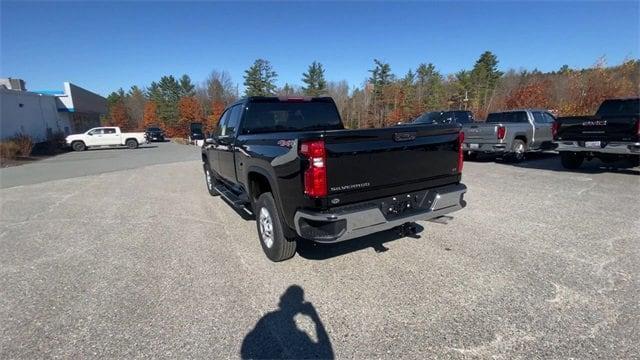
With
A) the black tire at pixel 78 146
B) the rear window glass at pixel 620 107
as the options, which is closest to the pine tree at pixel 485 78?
the rear window glass at pixel 620 107

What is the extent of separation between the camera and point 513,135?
37.5 feet

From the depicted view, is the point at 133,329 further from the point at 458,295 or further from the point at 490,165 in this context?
the point at 490,165

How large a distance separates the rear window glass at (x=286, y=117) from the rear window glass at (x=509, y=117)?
33.0 feet

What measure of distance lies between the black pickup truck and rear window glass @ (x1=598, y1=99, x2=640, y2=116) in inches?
348

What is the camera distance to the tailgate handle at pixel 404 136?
137 inches

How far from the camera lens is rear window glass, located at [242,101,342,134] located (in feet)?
17.0

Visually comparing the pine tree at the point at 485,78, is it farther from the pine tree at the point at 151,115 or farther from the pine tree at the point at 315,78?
the pine tree at the point at 151,115

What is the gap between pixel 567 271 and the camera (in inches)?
144

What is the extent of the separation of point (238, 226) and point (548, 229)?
4.93 metres

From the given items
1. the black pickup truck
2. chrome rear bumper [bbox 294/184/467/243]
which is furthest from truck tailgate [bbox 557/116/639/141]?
chrome rear bumper [bbox 294/184/467/243]

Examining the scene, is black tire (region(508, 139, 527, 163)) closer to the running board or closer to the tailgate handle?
the tailgate handle

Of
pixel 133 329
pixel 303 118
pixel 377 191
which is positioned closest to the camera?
pixel 133 329

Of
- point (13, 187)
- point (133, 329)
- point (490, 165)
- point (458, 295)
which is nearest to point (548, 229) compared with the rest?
point (458, 295)

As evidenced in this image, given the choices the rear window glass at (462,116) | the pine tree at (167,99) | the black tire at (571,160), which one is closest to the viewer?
the black tire at (571,160)
